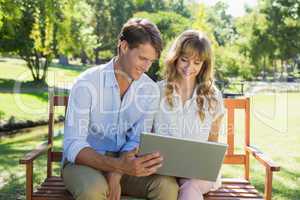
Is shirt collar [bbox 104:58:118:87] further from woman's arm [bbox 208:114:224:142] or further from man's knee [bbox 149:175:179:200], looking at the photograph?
woman's arm [bbox 208:114:224:142]

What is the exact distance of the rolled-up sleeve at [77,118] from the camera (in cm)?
317

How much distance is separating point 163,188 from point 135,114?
2.14ft

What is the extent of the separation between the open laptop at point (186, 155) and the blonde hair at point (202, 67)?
0.57 m

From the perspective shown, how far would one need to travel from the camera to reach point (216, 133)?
12.3 feet

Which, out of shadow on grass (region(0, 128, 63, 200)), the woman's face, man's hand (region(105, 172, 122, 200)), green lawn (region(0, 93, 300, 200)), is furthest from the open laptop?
shadow on grass (region(0, 128, 63, 200))

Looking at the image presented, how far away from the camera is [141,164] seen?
3000mm

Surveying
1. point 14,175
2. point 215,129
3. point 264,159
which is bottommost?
point 14,175

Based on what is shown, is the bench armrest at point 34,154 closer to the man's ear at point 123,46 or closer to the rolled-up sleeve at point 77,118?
the rolled-up sleeve at point 77,118

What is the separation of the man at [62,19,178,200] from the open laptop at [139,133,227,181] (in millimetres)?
59

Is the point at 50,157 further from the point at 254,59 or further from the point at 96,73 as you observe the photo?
the point at 254,59

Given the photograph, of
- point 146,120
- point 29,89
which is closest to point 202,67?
point 146,120

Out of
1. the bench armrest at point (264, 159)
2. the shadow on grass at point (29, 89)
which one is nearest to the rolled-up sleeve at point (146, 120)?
the bench armrest at point (264, 159)

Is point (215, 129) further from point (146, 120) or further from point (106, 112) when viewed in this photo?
point (106, 112)

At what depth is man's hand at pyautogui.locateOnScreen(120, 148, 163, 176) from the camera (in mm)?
2990
